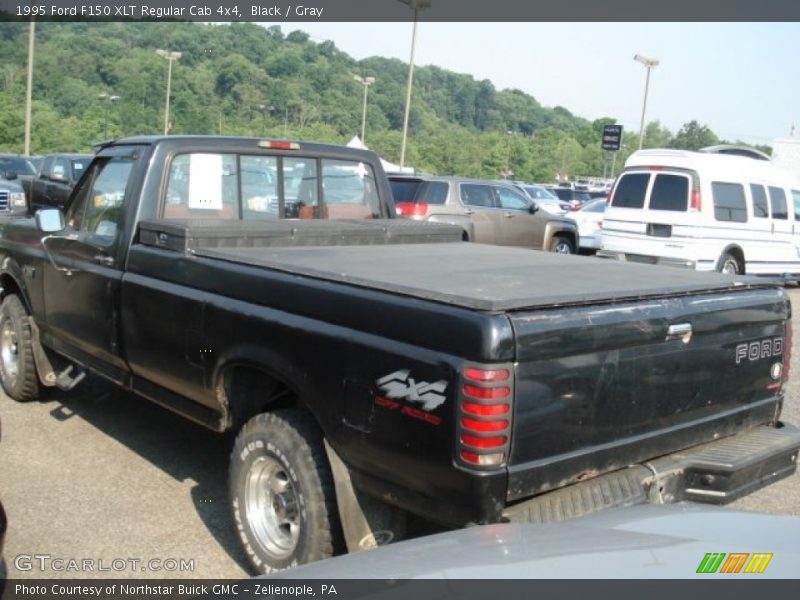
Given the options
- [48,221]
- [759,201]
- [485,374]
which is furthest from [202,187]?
[759,201]

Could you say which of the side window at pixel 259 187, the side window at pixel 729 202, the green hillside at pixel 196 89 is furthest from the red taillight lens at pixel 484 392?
the green hillside at pixel 196 89

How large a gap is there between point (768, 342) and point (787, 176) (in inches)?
537

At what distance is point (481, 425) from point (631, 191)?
1165 cm

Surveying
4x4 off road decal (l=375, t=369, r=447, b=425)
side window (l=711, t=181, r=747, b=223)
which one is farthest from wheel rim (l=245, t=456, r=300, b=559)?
side window (l=711, t=181, r=747, b=223)

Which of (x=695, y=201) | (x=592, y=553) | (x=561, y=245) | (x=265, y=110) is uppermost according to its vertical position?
(x=265, y=110)

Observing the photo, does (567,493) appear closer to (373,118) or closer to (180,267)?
(180,267)

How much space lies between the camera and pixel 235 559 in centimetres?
399

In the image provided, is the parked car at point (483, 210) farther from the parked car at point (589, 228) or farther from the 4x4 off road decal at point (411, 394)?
the 4x4 off road decal at point (411, 394)

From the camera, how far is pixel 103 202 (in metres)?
5.28

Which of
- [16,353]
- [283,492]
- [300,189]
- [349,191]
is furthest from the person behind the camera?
[16,353]

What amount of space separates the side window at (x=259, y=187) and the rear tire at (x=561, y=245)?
456 inches

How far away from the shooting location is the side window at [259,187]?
520 centimetres

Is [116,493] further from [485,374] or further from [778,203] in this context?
[778,203]

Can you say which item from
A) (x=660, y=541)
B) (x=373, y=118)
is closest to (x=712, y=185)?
(x=660, y=541)
